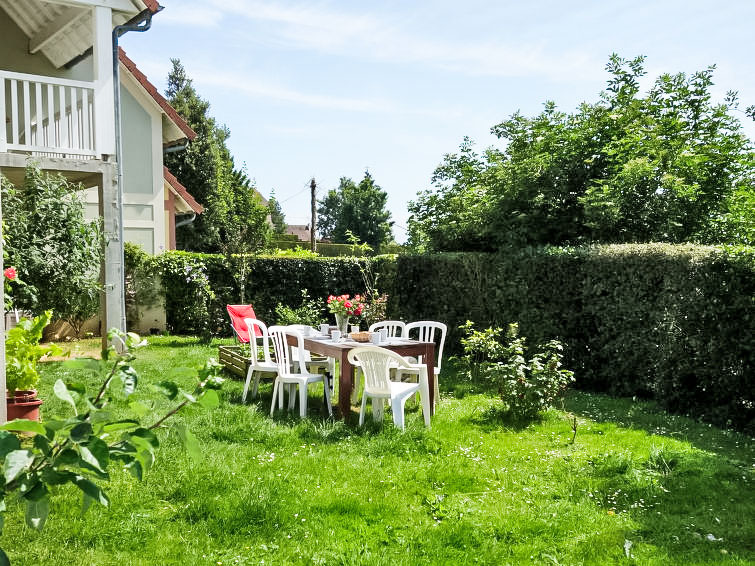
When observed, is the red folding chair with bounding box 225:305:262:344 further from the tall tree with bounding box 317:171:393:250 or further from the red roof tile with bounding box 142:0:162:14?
the tall tree with bounding box 317:171:393:250

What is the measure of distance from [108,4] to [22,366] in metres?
4.96

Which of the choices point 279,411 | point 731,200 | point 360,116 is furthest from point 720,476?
point 360,116

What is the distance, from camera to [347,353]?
6.14 meters

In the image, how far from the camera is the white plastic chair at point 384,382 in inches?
229

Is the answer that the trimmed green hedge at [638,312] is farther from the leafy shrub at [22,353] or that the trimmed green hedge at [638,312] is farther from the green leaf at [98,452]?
the green leaf at [98,452]

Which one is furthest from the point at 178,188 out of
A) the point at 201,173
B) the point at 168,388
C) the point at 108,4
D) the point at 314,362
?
the point at 168,388

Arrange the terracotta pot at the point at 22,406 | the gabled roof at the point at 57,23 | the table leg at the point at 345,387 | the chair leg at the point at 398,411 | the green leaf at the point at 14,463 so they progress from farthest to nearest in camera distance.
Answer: the gabled roof at the point at 57,23 → the table leg at the point at 345,387 → the chair leg at the point at 398,411 → the terracotta pot at the point at 22,406 → the green leaf at the point at 14,463

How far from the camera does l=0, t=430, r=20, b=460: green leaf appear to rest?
1071 millimetres

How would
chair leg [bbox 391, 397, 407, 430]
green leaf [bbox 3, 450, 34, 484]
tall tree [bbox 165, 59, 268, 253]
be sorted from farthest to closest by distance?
1. tall tree [bbox 165, 59, 268, 253]
2. chair leg [bbox 391, 397, 407, 430]
3. green leaf [bbox 3, 450, 34, 484]

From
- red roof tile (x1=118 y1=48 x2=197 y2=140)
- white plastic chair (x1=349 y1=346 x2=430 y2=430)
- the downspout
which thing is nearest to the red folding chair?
the downspout

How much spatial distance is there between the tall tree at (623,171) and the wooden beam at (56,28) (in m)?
6.93

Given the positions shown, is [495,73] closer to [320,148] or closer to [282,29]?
[282,29]

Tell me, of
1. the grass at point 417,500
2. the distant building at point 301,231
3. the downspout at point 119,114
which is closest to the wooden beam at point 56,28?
the downspout at point 119,114

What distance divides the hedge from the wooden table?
2.71 m
